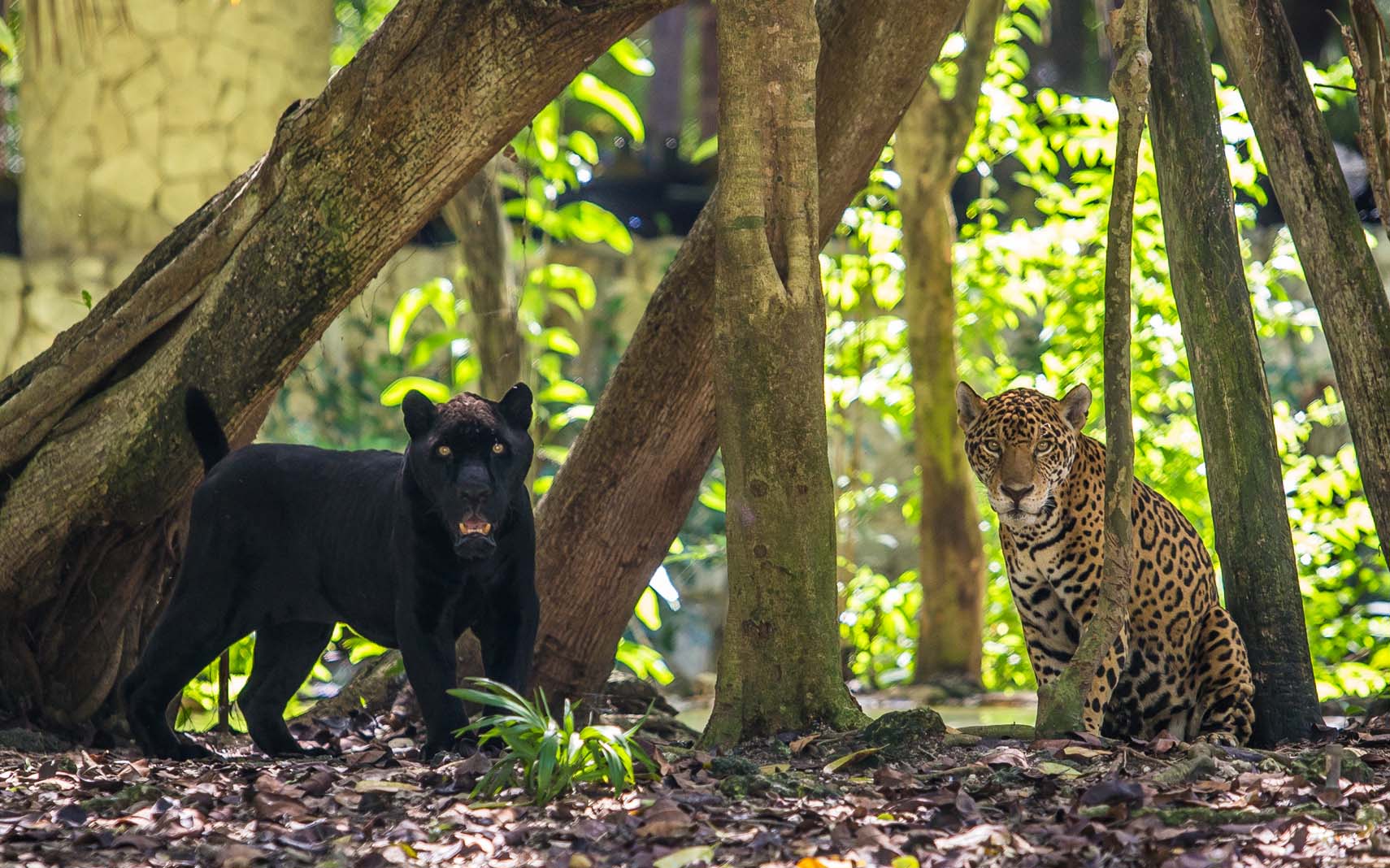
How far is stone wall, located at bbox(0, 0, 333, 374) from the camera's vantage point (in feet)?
40.5

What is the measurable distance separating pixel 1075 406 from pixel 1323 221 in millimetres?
990

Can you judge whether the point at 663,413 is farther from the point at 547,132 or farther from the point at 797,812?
the point at 547,132

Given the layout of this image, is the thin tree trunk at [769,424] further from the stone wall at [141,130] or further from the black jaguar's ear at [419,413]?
the stone wall at [141,130]

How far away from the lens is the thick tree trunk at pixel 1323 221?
16.2 ft

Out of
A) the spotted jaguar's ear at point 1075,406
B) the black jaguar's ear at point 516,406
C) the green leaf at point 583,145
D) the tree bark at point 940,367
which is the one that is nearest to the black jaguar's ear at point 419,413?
the black jaguar's ear at point 516,406

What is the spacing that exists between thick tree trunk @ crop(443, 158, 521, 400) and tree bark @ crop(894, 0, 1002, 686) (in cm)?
278

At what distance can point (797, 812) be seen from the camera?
3.60 m

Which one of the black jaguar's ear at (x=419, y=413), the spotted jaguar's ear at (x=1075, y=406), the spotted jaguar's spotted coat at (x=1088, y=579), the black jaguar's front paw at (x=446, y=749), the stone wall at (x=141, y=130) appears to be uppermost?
the stone wall at (x=141, y=130)

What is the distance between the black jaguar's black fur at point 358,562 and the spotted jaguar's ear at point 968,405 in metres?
→ 1.57

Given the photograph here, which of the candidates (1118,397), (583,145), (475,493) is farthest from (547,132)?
(1118,397)

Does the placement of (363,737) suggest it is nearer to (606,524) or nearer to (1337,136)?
(606,524)

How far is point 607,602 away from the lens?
589cm

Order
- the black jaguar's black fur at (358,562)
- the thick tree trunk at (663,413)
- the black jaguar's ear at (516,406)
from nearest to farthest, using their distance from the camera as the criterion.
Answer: the black jaguar's black fur at (358,562) → the black jaguar's ear at (516,406) → the thick tree trunk at (663,413)

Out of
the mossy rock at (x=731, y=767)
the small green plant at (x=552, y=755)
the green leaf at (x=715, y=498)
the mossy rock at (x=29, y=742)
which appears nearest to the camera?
the small green plant at (x=552, y=755)
